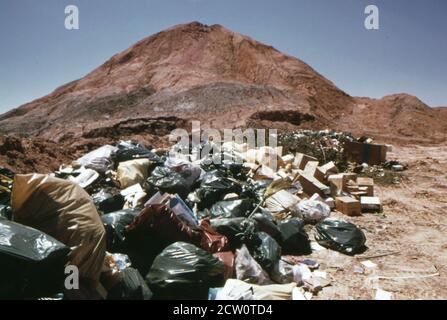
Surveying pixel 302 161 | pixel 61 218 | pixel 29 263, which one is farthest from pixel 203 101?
pixel 29 263

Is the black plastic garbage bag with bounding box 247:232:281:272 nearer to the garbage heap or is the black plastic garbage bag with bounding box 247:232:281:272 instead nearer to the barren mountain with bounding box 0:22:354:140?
the garbage heap

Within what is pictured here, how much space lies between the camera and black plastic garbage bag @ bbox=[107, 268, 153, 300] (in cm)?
216

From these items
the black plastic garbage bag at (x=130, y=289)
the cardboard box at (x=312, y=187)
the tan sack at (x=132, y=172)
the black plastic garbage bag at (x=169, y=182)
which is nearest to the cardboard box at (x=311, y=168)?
the cardboard box at (x=312, y=187)

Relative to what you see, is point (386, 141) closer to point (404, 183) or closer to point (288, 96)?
point (288, 96)

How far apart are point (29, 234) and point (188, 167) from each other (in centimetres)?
250

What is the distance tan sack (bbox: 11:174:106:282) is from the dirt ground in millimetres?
1761

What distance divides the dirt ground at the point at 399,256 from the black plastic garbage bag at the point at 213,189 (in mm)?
1261

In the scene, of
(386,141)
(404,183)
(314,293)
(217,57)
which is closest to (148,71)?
(217,57)

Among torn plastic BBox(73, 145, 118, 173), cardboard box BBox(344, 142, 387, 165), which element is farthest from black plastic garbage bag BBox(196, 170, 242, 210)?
cardboard box BBox(344, 142, 387, 165)

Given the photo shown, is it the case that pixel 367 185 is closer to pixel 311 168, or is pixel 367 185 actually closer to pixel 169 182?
pixel 311 168

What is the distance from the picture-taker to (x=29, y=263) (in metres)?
1.75

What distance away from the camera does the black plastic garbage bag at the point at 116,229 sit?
8.67ft

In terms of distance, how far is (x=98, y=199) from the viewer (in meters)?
3.50

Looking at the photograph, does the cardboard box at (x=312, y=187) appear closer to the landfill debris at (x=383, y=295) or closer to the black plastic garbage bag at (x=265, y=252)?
the black plastic garbage bag at (x=265, y=252)
